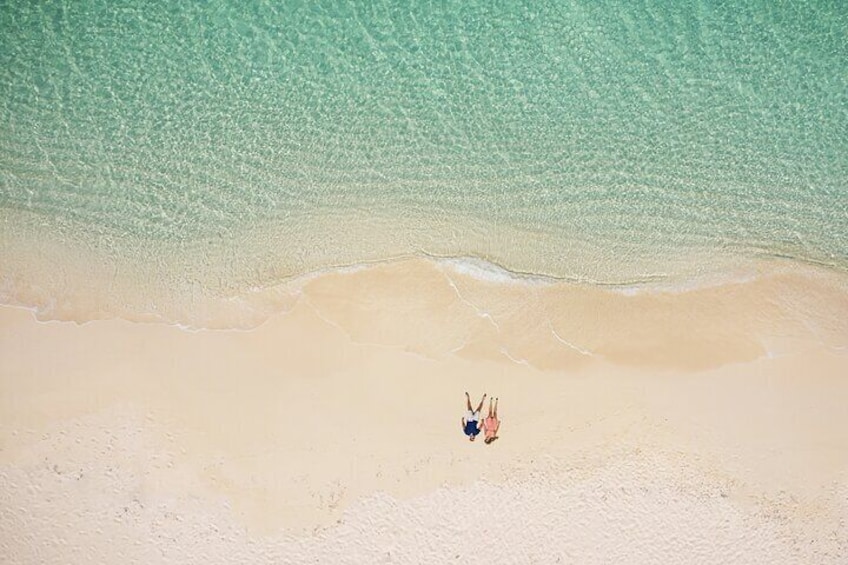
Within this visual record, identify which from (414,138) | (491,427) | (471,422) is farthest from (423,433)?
(414,138)

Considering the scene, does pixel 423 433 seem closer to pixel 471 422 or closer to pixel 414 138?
pixel 471 422

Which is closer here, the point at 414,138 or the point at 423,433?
the point at 423,433

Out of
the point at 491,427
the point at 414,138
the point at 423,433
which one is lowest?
the point at 423,433

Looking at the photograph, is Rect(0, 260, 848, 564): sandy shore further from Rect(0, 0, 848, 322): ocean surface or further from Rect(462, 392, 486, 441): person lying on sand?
Rect(0, 0, 848, 322): ocean surface

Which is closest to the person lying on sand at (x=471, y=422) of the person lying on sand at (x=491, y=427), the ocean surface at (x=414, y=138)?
the person lying on sand at (x=491, y=427)

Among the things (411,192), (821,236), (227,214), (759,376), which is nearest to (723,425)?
(759,376)
